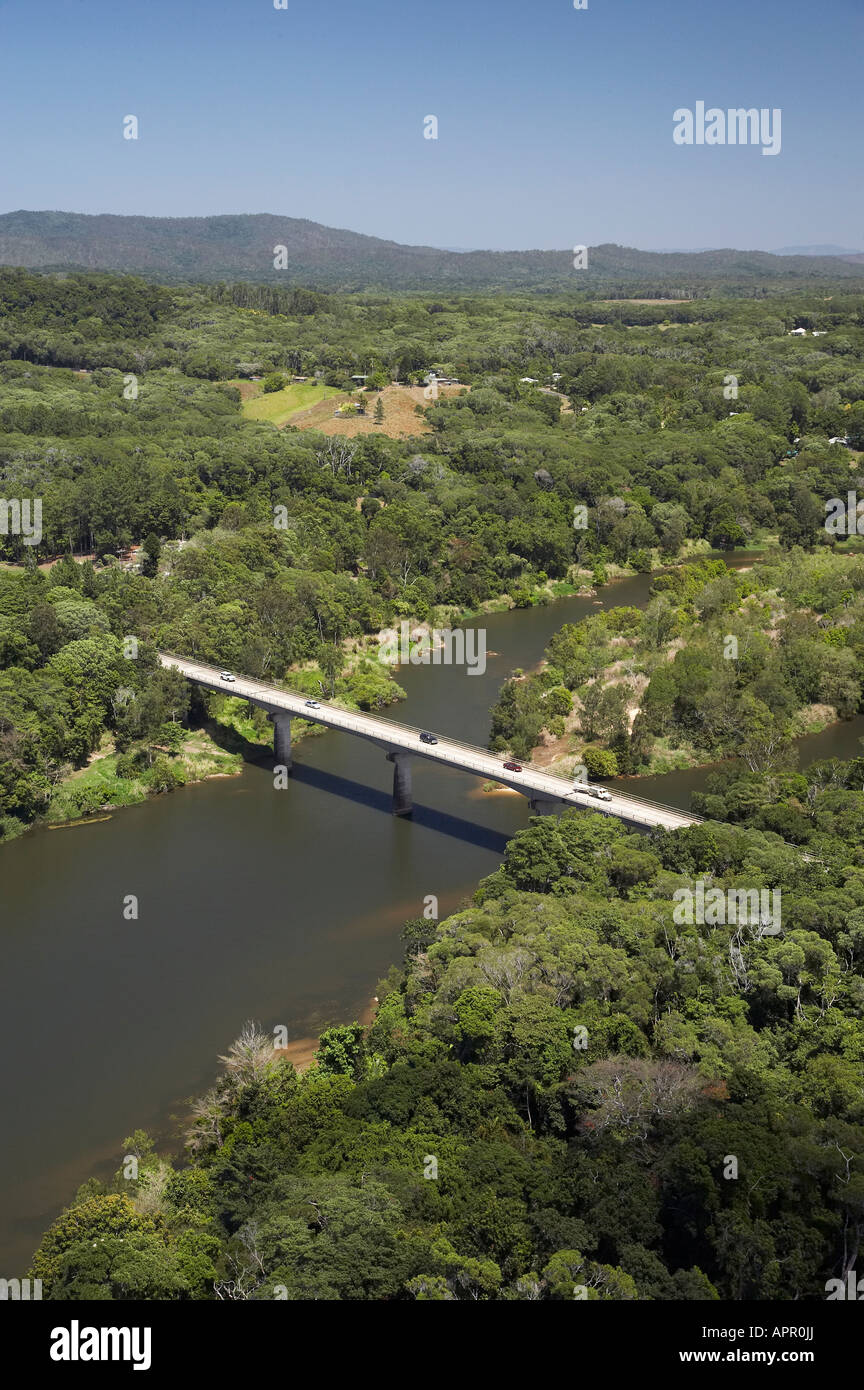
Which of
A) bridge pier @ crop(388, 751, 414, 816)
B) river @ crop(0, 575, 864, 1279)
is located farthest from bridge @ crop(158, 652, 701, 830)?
river @ crop(0, 575, 864, 1279)

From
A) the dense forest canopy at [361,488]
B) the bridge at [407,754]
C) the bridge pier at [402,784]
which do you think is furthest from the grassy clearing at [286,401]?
the bridge pier at [402,784]

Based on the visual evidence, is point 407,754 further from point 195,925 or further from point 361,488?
point 361,488

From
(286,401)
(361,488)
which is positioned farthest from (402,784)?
(286,401)

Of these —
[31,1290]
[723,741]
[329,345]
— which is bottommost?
[31,1290]

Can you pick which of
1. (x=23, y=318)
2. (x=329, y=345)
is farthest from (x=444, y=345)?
(x=23, y=318)

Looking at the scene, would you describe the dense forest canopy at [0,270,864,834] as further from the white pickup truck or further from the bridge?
the white pickup truck

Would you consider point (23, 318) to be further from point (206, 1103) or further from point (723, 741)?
point (206, 1103)

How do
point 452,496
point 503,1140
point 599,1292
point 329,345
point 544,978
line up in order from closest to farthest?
point 599,1292, point 503,1140, point 544,978, point 452,496, point 329,345
